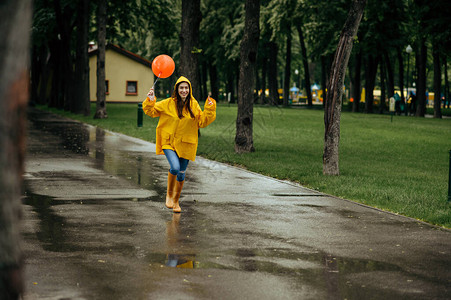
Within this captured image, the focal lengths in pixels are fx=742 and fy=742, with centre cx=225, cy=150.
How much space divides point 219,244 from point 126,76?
2679 inches

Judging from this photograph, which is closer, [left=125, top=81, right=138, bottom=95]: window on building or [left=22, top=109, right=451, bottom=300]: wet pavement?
[left=22, top=109, right=451, bottom=300]: wet pavement

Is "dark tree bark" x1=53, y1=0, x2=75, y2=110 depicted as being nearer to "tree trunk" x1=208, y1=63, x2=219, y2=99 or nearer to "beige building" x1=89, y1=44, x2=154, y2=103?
"tree trunk" x1=208, y1=63, x2=219, y2=99

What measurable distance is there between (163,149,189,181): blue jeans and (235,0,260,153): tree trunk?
30.0 ft

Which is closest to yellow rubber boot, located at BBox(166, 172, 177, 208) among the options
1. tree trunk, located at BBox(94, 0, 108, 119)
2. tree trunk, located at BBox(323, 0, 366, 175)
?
tree trunk, located at BBox(323, 0, 366, 175)

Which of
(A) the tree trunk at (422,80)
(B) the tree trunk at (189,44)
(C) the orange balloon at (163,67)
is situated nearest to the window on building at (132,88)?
(A) the tree trunk at (422,80)

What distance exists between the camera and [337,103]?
1420 centimetres

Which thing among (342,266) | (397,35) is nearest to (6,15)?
(342,266)

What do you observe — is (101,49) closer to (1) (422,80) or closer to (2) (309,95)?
(1) (422,80)

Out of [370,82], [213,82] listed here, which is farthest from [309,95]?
[213,82]

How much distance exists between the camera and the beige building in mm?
73875

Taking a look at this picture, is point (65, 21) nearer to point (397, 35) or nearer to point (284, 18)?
point (284, 18)

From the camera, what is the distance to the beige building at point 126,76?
242 feet

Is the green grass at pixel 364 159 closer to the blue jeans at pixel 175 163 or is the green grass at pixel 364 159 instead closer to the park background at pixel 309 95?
the park background at pixel 309 95

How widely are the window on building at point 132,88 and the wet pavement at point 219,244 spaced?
62518 mm
